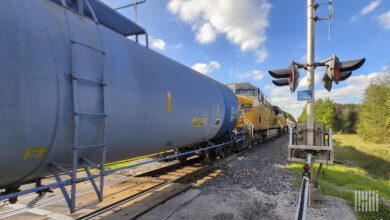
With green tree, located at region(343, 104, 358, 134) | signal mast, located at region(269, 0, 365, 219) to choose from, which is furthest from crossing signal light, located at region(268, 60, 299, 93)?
green tree, located at region(343, 104, 358, 134)

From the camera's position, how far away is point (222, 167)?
8469mm

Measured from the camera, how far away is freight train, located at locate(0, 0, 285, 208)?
220cm

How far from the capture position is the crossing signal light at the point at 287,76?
14.3 feet

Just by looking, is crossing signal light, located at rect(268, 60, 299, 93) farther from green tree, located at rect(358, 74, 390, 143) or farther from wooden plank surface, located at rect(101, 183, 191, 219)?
green tree, located at rect(358, 74, 390, 143)

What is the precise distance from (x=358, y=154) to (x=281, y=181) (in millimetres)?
20447

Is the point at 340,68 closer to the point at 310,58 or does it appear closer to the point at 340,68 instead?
the point at 340,68

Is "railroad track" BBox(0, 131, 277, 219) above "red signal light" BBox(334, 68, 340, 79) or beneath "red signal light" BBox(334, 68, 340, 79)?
beneath

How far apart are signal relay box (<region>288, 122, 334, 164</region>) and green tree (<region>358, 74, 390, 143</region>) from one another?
80.7 ft

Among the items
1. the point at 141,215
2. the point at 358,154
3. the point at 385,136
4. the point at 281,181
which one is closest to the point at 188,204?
the point at 141,215

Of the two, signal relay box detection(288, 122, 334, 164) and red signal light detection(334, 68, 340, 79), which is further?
signal relay box detection(288, 122, 334, 164)

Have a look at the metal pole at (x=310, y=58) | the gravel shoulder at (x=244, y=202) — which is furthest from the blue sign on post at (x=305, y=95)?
the gravel shoulder at (x=244, y=202)

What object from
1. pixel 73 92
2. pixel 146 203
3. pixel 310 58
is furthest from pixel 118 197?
pixel 310 58

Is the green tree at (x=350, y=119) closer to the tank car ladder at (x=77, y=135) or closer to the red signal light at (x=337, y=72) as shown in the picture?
the red signal light at (x=337, y=72)

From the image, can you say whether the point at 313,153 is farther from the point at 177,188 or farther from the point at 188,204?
the point at 177,188
